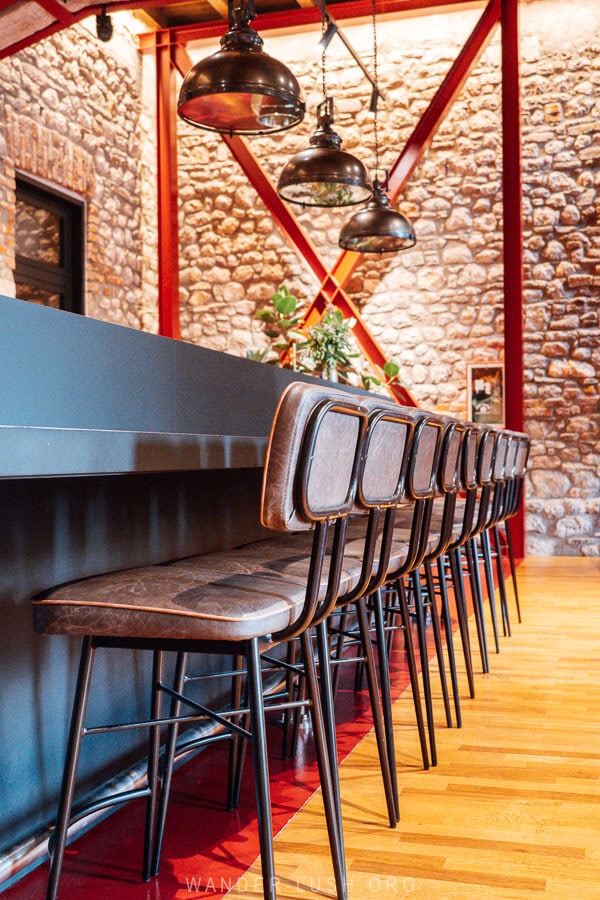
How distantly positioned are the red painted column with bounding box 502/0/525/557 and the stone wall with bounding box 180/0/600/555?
0.91 meters

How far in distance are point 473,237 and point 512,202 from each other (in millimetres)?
1158

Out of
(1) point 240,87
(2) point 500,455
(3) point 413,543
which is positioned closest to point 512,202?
(2) point 500,455

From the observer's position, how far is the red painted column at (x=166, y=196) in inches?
306

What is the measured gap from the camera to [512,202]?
22.1ft

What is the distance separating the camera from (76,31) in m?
6.88

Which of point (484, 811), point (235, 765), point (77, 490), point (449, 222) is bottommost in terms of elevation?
point (484, 811)

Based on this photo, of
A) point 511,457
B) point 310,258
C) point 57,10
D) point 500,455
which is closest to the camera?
point 500,455

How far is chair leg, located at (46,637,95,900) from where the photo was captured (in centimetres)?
155

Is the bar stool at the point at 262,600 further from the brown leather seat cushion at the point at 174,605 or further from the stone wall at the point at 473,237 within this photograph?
the stone wall at the point at 473,237

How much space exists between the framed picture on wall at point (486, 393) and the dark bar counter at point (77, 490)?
17.8 feet

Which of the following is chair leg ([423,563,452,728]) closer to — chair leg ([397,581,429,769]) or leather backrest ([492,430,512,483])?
chair leg ([397,581,429,769])

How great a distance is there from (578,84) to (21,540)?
23.7ft

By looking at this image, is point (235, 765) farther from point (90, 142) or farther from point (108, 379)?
point (90, 142)

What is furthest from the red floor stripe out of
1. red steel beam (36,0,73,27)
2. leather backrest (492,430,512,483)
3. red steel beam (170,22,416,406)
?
red steel beam (170,22,416,406)
